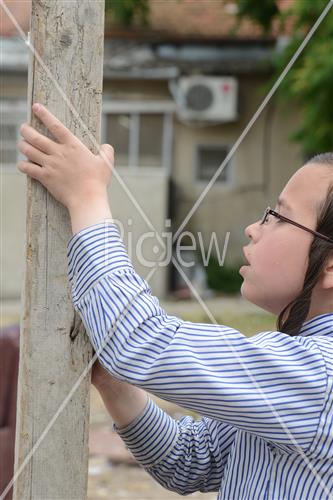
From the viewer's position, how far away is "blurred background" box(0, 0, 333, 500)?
11383 mm

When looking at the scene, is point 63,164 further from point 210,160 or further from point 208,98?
point 210,160

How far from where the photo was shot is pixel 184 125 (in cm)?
1235

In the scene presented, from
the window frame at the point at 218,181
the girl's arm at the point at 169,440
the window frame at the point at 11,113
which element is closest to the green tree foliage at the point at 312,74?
the window frame at the point at 218,181

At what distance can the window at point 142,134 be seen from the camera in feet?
40.0

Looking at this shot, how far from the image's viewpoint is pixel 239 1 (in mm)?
10094

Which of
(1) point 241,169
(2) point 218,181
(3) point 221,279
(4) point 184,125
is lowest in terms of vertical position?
(3) point 221,279

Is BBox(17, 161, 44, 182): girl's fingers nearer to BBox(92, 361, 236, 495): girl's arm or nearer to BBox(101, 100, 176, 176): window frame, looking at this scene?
BBox(92, 361, 236, 495): girl's arm

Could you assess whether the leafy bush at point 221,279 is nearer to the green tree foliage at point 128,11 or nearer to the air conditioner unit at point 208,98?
the air conditioner unit at point 208,98

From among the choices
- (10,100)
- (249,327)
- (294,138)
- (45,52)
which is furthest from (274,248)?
(10,100)

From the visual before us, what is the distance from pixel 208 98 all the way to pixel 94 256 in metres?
11.0

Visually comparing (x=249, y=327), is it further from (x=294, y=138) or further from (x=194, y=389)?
(x=194, y=389)

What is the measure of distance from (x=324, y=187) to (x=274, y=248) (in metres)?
0.12

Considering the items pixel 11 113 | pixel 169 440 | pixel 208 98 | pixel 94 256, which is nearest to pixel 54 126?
pixel 94 256

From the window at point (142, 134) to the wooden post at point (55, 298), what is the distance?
36.3ft
